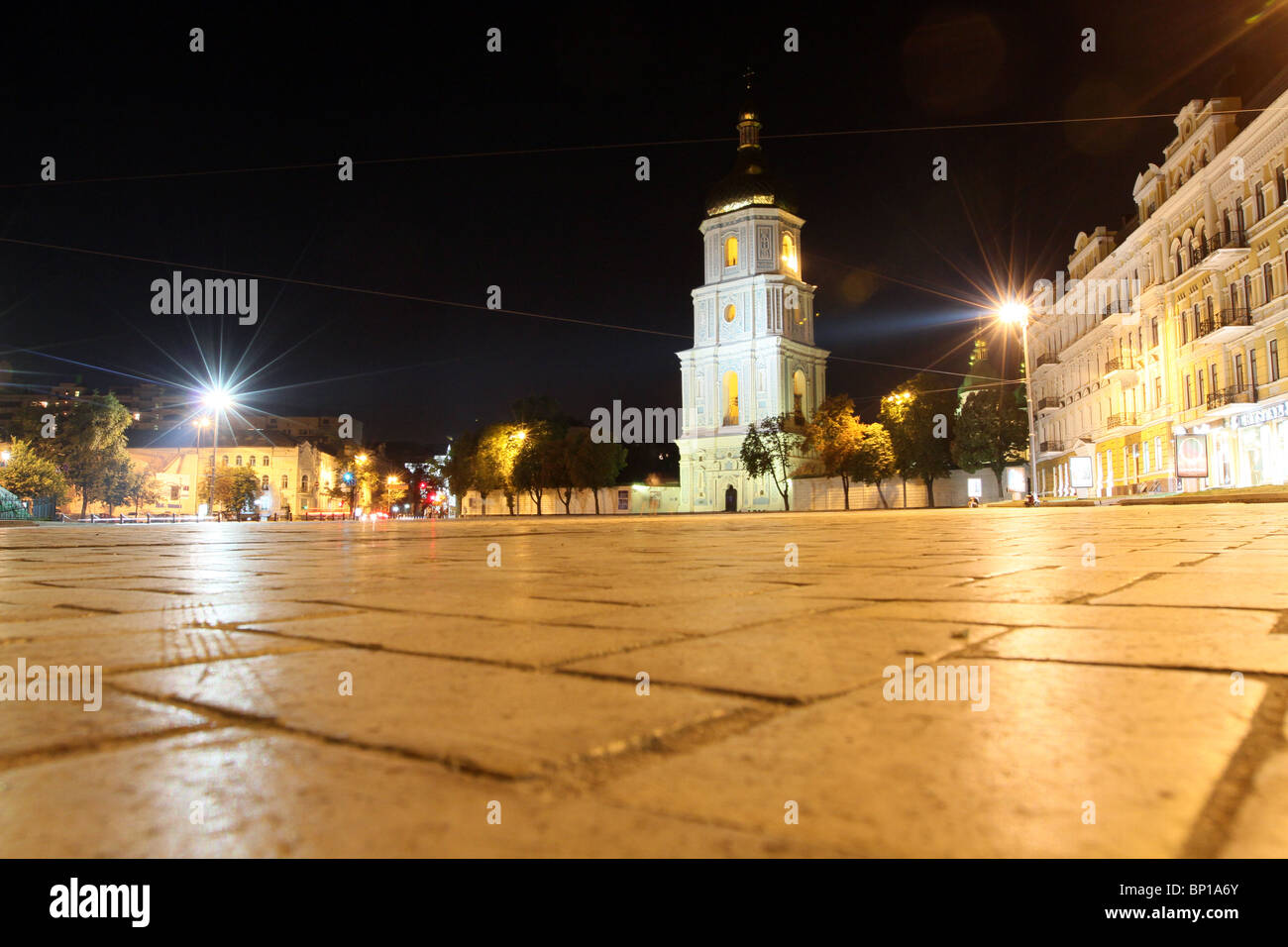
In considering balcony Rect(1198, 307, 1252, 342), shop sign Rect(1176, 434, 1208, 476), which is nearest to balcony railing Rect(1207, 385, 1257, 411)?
balcony Rect(1198, 307, 1252, 342)

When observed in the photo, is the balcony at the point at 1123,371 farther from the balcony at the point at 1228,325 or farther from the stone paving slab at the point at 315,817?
the stone paving slab at the point at 315,817

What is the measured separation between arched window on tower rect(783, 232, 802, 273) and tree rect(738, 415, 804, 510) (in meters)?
12.9

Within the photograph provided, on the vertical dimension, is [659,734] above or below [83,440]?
below

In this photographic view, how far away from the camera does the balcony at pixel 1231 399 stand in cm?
2636

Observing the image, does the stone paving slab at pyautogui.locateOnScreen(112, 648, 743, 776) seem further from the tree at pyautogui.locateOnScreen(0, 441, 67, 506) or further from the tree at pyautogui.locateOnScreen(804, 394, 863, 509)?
the tree at pyautogui.locateOnScreen(0, 441, 67, 506)

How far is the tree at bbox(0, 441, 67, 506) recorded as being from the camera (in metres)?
43.0

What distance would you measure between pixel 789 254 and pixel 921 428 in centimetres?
1948

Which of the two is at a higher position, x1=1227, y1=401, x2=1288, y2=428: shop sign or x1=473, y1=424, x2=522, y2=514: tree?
x1=473, y1=424, x2=522, y2=514: tree

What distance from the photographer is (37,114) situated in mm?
15109

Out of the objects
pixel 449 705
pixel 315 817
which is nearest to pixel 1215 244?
pixel 449 705

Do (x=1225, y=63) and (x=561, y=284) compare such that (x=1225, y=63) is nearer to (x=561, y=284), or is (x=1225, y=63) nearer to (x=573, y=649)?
(x=561, y=284)

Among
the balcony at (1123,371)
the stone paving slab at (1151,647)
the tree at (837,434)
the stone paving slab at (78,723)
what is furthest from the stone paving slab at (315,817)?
the tree at (837,434)

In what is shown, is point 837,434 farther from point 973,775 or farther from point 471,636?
point 973,775

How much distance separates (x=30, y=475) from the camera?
4312 centimetres
